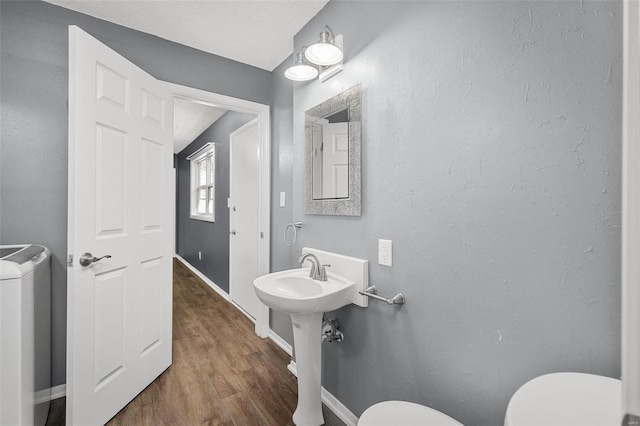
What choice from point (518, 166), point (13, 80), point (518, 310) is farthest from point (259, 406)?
point (13, 80)

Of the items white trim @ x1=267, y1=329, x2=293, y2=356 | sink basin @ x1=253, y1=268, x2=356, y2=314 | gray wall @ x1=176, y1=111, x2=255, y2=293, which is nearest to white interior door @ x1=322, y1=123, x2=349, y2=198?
sink basin @ x1=253, y1=268, x2=356, y2=314

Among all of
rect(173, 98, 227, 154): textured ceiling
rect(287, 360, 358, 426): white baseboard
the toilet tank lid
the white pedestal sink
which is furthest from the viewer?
rect(173, 98, 227, 154): textured ceiling

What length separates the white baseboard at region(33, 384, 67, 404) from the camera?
4.52ft

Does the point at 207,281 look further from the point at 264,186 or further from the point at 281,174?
the point at 281,174

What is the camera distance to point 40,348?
147 centimetres

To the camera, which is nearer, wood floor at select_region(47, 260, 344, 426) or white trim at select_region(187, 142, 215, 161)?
wood floor at select_region(47, 260, 344, 426)

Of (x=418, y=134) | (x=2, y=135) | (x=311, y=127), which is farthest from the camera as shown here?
(x=311, y=127)

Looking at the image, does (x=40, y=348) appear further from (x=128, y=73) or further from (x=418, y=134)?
(x=418, y=134)

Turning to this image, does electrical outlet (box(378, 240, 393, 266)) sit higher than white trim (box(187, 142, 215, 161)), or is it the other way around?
white trim (box(187, 142, 215, 161))

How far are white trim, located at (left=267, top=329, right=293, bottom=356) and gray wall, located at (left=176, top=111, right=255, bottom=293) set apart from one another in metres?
1.29

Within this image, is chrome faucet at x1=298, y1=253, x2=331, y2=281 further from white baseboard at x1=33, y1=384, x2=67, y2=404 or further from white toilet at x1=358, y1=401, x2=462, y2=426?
white baseboard at x1=33, y1=384, x2=67, y2=404

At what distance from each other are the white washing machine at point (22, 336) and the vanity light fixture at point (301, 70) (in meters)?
1.58

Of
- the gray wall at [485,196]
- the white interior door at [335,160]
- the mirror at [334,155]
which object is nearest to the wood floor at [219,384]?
the gray wall at [485,196]

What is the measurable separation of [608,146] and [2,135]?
8.87ft
